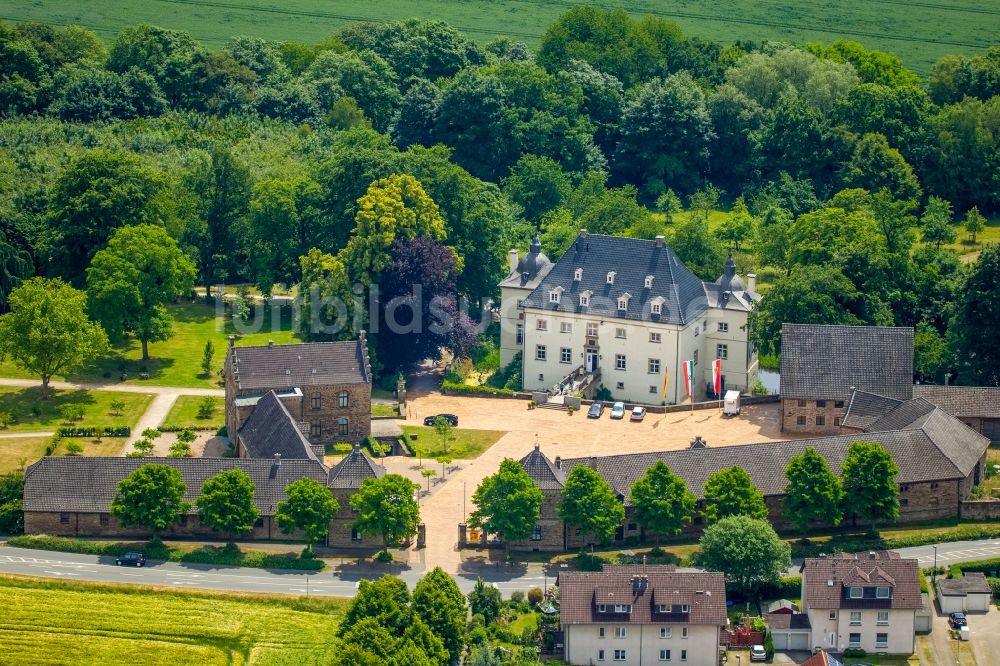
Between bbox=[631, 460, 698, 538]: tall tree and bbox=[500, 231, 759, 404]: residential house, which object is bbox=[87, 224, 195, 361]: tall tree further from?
bbox=[631, 460, 698, 538]: tall tree

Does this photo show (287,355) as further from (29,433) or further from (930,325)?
(930,325)

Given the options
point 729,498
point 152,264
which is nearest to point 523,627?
point 729,498

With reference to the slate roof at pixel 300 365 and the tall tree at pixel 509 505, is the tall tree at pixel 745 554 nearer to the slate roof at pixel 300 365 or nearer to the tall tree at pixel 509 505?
the tall tree at pixel 509 505

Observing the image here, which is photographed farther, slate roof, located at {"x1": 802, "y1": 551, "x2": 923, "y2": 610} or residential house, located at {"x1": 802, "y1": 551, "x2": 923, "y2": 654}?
slate roof, located at {"x1": 802, "y1": 551, "x2": 923, "y2": 610}

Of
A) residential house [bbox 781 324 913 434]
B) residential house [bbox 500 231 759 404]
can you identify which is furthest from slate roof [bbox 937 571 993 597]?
residential house [bbox 500 231 759 404]

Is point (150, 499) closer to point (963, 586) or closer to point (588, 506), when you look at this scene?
point (588, 506)

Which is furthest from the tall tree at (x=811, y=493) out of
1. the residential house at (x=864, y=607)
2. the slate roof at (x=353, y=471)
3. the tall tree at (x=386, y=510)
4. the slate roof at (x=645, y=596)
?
the slate roof at (x=353, y=471)

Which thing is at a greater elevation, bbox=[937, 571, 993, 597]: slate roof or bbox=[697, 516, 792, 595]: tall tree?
bbox=[697, 516, 792, 595]: tall tree

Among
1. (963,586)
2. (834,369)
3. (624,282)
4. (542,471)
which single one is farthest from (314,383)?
(963,586)
